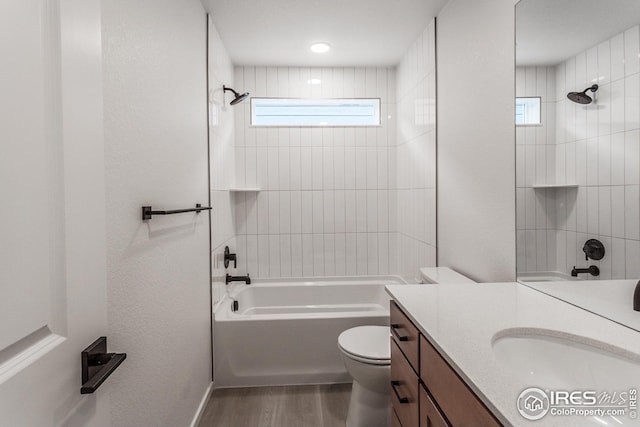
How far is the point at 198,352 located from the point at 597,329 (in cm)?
196

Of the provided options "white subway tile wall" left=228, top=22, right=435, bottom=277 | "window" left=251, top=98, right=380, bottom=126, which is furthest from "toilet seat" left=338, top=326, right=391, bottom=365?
"window" left=251, top=98, right=380, bottom=126

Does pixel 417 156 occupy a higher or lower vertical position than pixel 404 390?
higher

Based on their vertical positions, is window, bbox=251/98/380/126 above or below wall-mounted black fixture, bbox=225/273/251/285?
above

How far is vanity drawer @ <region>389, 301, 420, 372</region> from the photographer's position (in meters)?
1.20

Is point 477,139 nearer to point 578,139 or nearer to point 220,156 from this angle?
point 578,139

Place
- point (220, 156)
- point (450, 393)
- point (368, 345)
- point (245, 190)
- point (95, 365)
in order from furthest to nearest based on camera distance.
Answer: point (245, 190) < point (220, 156) < point (368, 345) < point (450, 393) < point (95, 365)

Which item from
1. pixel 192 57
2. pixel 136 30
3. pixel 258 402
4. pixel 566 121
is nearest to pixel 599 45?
pixel 566 121

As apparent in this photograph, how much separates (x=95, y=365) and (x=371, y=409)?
64.0 inches

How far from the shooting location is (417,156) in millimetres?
2818

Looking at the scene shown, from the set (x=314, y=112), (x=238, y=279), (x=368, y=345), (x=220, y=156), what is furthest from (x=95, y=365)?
(x=314, y=112)

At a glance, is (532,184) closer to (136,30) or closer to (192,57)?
(136,30)

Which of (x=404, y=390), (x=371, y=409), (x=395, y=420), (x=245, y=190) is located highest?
(x=245, y=190)

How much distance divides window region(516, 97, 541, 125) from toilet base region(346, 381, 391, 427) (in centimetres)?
151

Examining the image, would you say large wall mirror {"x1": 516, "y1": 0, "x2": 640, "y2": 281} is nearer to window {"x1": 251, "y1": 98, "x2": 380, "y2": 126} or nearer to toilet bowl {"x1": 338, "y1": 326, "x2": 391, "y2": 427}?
toilet bowl {"x1": 338, "y1": 326, "x2": 391, "y2": 427}
